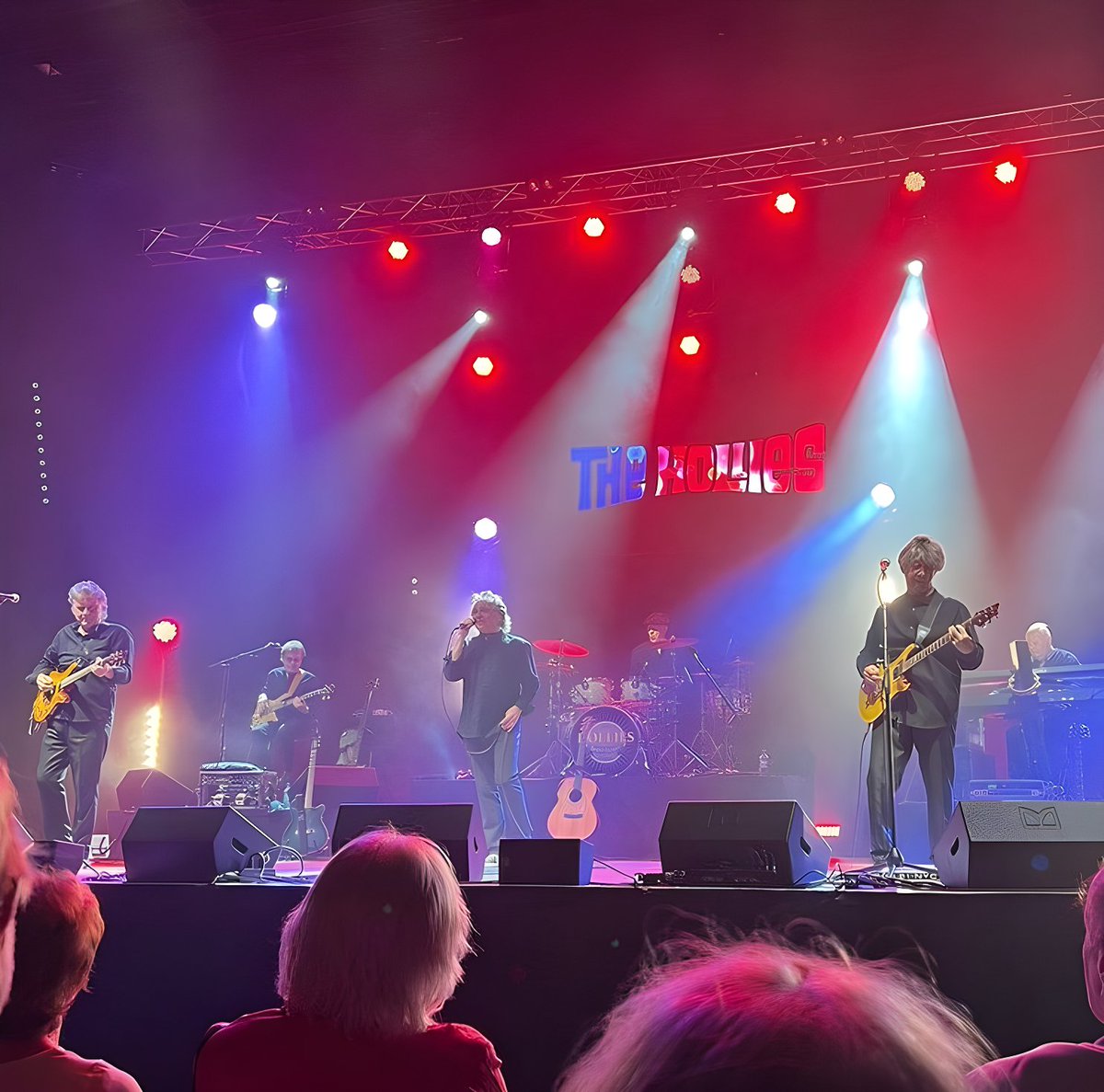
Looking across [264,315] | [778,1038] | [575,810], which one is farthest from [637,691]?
[778,1038]

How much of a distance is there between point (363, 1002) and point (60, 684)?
20.6 ft

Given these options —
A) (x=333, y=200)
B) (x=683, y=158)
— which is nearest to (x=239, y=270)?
(x=333, y=200)

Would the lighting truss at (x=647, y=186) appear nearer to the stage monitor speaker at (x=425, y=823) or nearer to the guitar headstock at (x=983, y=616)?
the guitar headstock at (x=983, y=616)

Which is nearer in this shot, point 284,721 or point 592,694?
point 284,721

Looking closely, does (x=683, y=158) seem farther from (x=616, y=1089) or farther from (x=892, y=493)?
(x=616, y=1089)

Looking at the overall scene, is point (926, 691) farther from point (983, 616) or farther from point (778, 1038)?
point (778, 1038)

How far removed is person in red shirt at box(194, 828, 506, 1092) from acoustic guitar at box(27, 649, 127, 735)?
19.2ft

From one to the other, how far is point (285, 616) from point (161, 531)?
5.47 ft

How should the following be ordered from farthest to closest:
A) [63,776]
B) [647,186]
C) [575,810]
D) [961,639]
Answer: [647,186], [575,810], [63,776], [961,639]

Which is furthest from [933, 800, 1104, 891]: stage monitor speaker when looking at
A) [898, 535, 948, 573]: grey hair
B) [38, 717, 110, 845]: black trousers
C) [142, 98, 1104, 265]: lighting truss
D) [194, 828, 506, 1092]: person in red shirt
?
[142, 98, 1104, 265]: lighting truss

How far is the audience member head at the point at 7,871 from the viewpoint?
1357 millimetres

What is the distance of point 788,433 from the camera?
11.8 m

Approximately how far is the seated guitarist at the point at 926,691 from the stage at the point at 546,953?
6.82ft

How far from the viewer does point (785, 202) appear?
10930 millimetres
